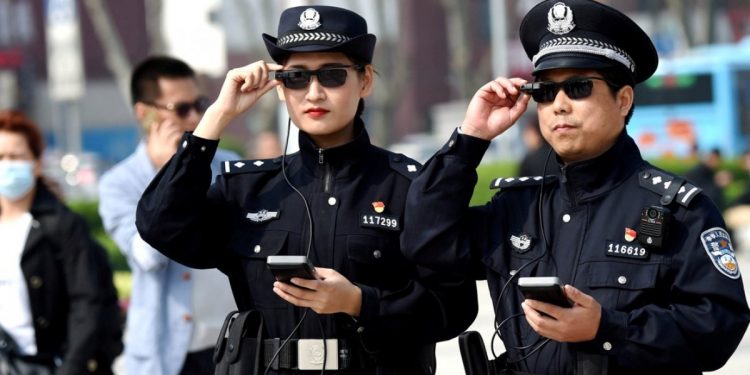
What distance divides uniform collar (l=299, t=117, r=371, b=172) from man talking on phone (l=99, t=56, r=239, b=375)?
66.4 inches

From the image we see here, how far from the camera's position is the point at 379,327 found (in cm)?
438

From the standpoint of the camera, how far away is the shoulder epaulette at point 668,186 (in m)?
3.93

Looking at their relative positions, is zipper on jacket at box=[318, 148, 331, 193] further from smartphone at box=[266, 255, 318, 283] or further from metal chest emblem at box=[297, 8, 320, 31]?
smartphone at box=[266, 255, 318, 283]

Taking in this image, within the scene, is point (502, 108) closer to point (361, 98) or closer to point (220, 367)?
point (361, 98)

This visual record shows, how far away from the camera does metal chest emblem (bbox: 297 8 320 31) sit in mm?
4555

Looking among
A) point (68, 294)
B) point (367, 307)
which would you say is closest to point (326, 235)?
point (367, 307)

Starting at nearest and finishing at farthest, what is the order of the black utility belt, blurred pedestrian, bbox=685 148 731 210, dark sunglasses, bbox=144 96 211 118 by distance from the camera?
the black utility belt, dark sunglasses, bbox=144 96 211 118, blurred pedestrian, bbox=685 148 731 210

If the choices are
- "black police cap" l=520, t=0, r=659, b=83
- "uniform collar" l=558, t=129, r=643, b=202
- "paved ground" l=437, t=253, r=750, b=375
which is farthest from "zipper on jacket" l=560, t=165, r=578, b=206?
"paved ground" l=437, t=253, r=750, b=375

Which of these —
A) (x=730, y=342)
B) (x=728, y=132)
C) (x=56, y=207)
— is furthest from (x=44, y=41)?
(x=730, y=342)

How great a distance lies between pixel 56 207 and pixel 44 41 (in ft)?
148

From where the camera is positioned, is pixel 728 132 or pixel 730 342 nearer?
pixel 730 342

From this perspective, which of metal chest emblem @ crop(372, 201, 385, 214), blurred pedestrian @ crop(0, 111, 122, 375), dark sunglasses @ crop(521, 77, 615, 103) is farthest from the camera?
blurred pedestrian @ crop(0, 111, 122, 375)

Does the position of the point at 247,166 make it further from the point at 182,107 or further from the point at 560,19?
the point at 182,107

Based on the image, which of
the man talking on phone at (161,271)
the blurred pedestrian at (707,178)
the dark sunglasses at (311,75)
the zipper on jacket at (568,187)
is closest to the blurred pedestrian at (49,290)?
the man talking on phone at (161,271)
